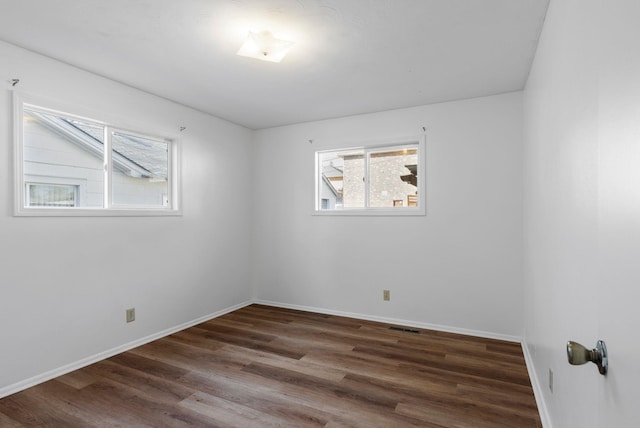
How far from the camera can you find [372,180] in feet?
13.9

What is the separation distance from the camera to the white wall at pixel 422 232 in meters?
3.47

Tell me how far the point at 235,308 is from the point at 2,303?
2527 mm

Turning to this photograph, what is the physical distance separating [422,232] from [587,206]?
8.65 feet

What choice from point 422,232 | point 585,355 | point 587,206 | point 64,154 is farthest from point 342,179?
point 585,355

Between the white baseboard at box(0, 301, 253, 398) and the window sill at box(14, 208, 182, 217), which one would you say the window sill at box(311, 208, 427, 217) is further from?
the white baseboard at box(0, 301, 253, 398)

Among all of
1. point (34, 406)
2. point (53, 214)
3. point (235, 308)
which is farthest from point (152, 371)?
point (235, 308)

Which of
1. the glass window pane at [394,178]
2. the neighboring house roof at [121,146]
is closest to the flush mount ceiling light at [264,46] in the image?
the neighboring house roof at [121,146]

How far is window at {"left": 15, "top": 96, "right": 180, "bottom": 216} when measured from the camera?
2627 millimetres

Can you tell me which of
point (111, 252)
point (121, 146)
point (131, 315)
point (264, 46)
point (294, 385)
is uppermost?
point (264, 46)

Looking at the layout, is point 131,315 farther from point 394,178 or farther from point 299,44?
point 394,178

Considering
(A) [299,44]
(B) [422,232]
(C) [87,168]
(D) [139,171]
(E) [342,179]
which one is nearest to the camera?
(A) [299,44]

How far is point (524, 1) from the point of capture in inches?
78.9

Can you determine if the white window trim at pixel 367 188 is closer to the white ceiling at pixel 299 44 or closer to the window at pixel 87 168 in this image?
the white ceiling at pixel 299 44

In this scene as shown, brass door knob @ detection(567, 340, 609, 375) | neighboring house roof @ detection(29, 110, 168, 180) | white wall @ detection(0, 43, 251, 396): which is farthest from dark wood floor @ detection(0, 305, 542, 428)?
neighboring house roof @ detection(29, 110, 168, 180)
